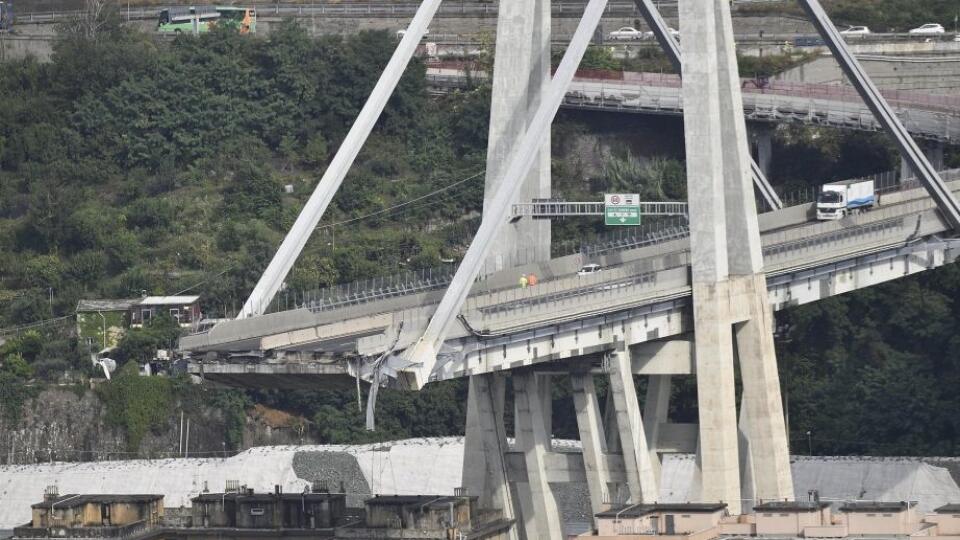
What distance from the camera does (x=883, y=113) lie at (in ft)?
362

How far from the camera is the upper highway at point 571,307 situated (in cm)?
9025

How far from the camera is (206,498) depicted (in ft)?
332

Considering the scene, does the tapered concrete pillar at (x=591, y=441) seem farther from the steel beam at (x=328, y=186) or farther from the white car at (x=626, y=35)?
the white car at (x=626, y=35)

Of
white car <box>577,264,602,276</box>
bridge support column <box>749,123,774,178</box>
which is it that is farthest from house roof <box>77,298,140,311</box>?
white car <box>577,264,602,276</box>

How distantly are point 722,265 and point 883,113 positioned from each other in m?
14.7

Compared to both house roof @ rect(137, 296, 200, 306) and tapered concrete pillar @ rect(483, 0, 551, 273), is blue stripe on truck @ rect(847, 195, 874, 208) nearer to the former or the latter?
tapered concrete pillar @ rect(483, 0, 551, 273)

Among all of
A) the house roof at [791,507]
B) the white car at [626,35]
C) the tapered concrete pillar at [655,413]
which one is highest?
the white car at [626,35]

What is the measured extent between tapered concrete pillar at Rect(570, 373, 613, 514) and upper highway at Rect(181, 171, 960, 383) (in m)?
1.59

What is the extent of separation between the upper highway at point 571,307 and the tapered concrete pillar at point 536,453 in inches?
115

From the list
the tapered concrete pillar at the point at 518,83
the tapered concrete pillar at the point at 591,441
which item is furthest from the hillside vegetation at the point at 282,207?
the tapered concrete pillar at the point at 591,441

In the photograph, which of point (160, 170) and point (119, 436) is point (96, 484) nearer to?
point (119, 436)

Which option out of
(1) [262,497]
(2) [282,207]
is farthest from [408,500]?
(2) [282,207]

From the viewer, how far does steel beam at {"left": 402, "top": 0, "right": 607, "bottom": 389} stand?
87.5 metres

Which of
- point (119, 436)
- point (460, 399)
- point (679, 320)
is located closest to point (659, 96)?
point (460, 399)
